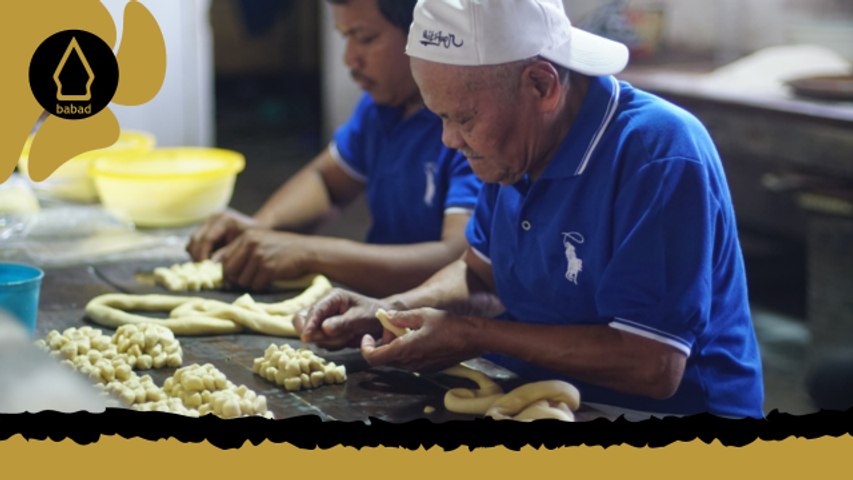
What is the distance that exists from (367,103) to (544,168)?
3.12ft

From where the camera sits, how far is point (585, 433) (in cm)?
134

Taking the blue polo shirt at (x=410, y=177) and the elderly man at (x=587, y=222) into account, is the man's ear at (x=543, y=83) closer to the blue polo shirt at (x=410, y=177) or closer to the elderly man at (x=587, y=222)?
the elderly man at (x=587, y=222)

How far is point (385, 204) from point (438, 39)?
95 cm

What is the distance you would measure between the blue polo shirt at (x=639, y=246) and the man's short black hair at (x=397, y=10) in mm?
483

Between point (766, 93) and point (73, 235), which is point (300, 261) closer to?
point (73, 235)

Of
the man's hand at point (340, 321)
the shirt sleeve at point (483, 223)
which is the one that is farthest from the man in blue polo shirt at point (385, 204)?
the man's hand at point (340, 321)

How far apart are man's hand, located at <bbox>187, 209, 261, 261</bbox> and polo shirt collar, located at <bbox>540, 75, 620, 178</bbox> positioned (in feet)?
3.03

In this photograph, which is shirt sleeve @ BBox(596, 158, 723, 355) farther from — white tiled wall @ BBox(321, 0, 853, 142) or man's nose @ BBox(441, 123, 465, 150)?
white tiled wall @ BBox(321, 0, 853, 142)

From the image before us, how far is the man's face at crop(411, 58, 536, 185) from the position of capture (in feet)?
4.74

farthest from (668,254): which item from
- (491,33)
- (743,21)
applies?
(743,21)

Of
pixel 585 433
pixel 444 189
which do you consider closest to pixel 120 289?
pixel 444 189

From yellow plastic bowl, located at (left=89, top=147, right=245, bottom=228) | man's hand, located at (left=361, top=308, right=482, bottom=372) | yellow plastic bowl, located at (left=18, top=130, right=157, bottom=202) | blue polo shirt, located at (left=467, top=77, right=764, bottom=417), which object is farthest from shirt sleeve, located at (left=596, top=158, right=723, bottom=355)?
yellow plastic bowl, located at (left=18, top=130, right=157, bottom=202)

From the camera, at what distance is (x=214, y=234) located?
2.23m

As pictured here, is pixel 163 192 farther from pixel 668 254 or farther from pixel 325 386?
pixel 668 254
